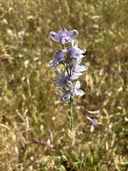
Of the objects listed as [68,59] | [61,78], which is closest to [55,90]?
[61,78]

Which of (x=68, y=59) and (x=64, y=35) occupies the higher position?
(x=64, y=35)

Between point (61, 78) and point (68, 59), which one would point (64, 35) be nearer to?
point (68, 59)

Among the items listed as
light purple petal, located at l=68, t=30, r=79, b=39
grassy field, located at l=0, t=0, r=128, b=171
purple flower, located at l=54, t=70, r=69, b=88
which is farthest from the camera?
grassy field, located at l=0, t=0, r=128, b=171

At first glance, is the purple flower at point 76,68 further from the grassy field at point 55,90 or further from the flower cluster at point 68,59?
the grassy field at point 55,90

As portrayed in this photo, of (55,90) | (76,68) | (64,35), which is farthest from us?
(55,90)

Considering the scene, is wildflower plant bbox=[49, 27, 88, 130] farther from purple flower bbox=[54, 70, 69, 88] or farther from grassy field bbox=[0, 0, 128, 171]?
grassy field bbox=[0, 0, 128, 171]

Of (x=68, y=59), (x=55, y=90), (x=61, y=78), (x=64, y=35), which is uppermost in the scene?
(x=64, y=35)

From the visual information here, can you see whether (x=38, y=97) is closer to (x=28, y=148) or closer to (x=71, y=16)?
(x=28, y=148)

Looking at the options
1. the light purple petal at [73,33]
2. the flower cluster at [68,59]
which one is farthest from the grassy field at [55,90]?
the light purple petal at [73,33]

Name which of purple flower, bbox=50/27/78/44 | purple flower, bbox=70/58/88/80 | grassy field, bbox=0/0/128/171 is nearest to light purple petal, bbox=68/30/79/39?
purple flower, bbox=50/27/78/44

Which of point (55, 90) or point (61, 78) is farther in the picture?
point (55, 90)

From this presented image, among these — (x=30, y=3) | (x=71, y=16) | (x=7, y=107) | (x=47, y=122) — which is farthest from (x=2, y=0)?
(x=47, y=122)
